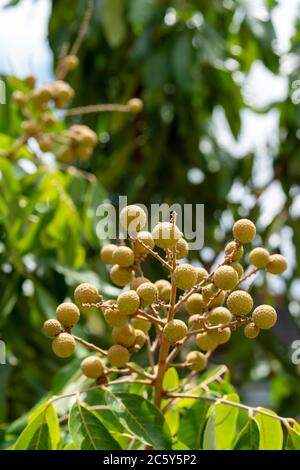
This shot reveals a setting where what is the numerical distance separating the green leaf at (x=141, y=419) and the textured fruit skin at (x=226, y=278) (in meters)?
0.19

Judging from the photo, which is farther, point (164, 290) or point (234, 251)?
point (164, 290)

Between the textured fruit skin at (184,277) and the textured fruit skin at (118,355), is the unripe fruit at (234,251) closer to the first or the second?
the textured fruit skin at (184,277)

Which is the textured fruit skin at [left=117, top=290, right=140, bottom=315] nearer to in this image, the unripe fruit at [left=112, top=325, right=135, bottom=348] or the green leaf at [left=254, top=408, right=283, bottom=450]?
the unripe fruit at [left=112, top=325, right=135, bottom=348]

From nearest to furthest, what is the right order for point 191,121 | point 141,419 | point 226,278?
point 226,278 < point 141,419 < point 191,121

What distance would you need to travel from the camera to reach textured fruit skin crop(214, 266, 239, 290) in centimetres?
76

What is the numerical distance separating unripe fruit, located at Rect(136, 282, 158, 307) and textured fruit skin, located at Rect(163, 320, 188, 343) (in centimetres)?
3

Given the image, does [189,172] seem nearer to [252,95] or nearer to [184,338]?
[252,95]

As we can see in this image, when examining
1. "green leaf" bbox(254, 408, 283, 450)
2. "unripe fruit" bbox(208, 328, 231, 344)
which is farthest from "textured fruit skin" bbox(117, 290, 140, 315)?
"green leaf" bbox(254, 408, 283, 450)

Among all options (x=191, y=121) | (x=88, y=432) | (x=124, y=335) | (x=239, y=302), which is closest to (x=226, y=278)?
(x=239, y=302)

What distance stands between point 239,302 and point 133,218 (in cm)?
13

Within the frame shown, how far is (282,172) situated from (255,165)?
0.38ft

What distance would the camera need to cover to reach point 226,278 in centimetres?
75

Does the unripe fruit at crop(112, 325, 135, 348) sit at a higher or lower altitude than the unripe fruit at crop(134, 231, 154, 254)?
lower

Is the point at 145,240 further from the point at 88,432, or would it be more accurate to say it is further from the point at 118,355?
the point at 88,432
